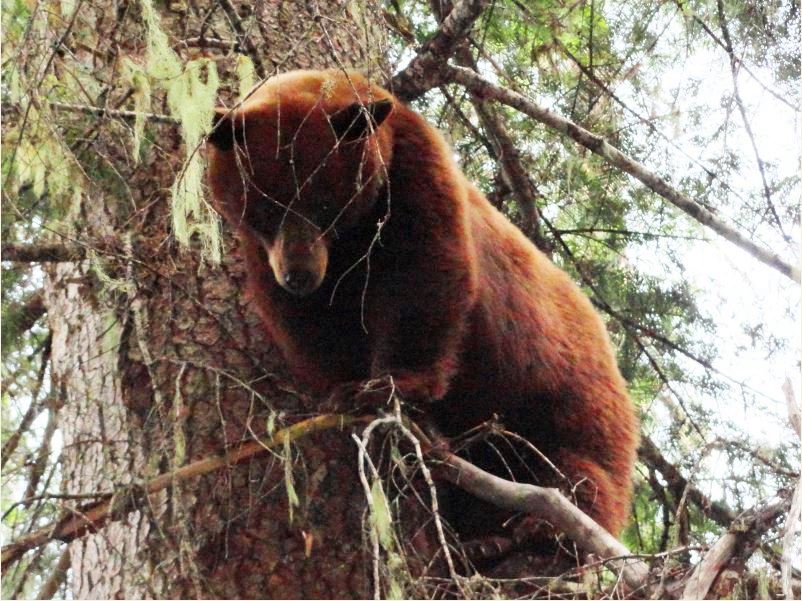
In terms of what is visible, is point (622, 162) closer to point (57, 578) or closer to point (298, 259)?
point (298, 259)

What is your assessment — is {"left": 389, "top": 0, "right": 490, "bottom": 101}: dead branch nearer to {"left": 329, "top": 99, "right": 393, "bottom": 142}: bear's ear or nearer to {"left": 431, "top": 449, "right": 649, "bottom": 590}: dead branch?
{"left": 329, "top": 99, "right": 393, "bottom": 142}: bear's ear

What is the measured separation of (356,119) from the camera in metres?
4.08

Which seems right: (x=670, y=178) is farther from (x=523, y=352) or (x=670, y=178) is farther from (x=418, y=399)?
(x=418, y=399)

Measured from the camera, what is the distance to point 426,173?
179 inches

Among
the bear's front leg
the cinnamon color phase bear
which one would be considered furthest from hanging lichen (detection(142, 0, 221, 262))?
the bear's front leg

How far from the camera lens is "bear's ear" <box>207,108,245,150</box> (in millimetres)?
4218

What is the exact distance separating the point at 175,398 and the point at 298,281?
2.37ft

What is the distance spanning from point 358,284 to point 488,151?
5.84 feet

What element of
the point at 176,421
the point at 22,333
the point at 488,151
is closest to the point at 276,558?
the point at 176,421

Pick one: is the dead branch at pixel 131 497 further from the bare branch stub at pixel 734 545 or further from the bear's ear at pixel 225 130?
the bare branch stub at pixel 734 545

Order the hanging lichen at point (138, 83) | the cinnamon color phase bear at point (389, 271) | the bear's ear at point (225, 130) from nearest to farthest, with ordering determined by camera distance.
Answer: the hanging lichen at point (138, 83)
the bear's ear at point (225, 130)
the cinnamon color phase bear at point (389, 271)

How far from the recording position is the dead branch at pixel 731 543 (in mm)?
2643

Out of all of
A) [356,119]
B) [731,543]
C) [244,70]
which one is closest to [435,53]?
[356,119]

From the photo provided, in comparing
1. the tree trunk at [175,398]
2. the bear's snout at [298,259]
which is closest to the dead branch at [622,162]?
the tree trunk at [175,398]
